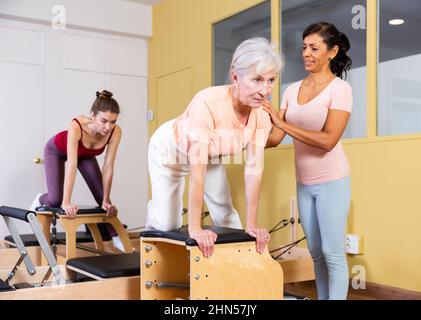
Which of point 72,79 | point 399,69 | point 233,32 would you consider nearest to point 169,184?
point 399,69

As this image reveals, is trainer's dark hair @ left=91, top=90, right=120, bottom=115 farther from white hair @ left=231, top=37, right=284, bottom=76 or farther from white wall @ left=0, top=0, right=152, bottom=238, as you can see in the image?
white wall @ left=0, top=0, right=152, bottom=238

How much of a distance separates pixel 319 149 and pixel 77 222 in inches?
57.7

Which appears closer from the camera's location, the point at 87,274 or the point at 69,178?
the point at 87,274

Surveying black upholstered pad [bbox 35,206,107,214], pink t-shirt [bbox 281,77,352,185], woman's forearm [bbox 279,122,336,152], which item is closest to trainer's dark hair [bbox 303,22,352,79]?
pink t-shirt [bbox 281,77,352,185]

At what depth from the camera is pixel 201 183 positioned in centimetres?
176

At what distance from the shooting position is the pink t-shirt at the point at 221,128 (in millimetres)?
1765

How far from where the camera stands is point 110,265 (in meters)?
2.18

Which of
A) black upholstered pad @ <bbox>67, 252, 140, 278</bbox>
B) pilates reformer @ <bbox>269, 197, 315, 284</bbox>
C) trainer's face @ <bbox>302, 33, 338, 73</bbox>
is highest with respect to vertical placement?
trainer's face @ <bbox>302, 33, 338, 73</bbox>

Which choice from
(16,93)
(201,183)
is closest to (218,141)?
(201,183)

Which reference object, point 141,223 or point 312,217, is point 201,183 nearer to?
point 312,217

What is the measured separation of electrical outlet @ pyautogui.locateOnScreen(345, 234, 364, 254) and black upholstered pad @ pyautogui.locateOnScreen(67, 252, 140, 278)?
1344 mm

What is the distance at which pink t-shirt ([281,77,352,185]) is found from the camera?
1.97m

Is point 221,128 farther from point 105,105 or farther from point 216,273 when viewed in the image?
point 105,105
